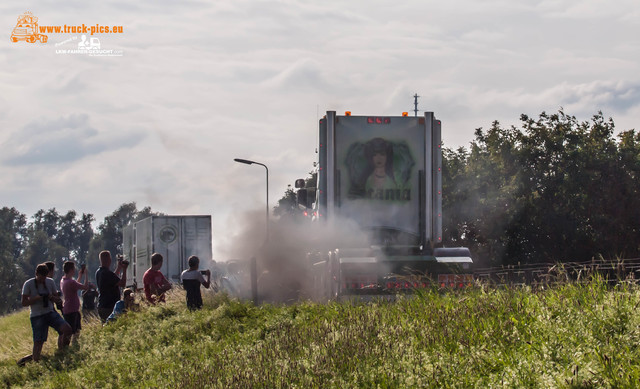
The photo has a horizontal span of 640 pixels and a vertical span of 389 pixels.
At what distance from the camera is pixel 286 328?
10406 millimetres

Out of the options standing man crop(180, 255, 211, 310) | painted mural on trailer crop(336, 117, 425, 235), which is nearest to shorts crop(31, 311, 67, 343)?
standing man crop(180, 255, 211, 310)

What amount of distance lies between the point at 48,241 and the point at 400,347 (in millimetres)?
142958

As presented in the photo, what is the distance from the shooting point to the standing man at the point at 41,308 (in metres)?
13.9

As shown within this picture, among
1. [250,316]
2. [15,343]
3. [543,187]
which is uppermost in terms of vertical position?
[543,187]

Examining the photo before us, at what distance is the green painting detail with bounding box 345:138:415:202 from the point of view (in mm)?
16875

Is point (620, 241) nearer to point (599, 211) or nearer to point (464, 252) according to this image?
point (599, 211)

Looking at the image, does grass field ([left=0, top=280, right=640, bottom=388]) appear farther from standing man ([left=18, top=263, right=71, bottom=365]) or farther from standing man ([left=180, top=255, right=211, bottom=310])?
standing man ([left=180, top=255, right=211, bottom=310])

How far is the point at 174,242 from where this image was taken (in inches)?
1177

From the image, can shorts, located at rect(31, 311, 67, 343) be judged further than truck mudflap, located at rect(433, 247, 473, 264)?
No

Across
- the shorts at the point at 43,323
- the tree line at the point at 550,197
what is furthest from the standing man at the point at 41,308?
the tree line at the point at 550,197

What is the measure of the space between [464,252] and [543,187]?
1125 inches

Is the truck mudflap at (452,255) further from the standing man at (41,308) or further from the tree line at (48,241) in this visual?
the tree line at (48,241)

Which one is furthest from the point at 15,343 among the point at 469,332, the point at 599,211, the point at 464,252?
the point at 599,211

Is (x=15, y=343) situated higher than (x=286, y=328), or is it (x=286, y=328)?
(x=286, y=328)
